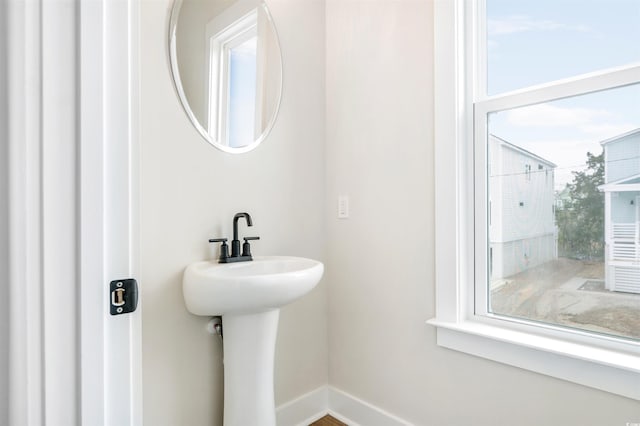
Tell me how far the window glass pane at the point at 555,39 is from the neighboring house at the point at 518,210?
0.86ft

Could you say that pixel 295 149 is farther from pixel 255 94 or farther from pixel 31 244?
pixel 31 244

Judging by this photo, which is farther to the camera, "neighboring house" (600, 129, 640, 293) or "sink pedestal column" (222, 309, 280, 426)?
"sink pedestal column" (222, 309, 280, 426)

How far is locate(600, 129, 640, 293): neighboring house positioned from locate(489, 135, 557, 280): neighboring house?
0.50ft

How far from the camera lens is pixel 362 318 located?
1.69m

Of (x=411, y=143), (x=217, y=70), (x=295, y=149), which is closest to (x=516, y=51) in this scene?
(x=411, y=143)

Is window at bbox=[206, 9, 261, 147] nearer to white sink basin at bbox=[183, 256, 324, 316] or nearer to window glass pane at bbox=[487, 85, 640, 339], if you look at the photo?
white sink basin at bbox=[183, 256, 324, 316]

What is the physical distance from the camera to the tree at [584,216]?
115 centimetres

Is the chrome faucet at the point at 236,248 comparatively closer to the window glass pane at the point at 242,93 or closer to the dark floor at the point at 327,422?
the window glass pane at the point at 242,93

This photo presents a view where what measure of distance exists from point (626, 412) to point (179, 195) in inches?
62.5

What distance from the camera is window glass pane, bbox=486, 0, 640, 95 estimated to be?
44.3 inches

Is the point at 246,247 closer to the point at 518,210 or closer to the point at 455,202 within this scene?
the point at 455,202

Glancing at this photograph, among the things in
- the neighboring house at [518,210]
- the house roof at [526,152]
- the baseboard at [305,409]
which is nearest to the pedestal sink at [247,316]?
the baseboard at [305,409]

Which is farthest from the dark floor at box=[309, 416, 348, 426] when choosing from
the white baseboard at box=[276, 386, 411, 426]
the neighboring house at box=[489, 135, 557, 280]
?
the neighboring house at box=[489, 135, 557, 280]

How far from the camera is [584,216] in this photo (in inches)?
46.4
